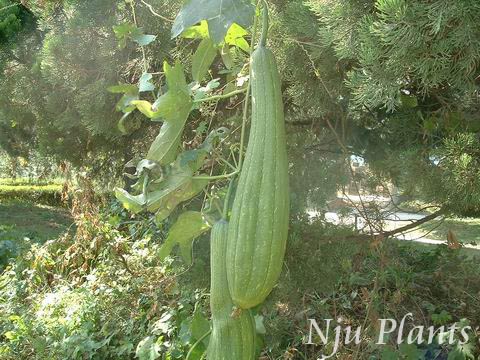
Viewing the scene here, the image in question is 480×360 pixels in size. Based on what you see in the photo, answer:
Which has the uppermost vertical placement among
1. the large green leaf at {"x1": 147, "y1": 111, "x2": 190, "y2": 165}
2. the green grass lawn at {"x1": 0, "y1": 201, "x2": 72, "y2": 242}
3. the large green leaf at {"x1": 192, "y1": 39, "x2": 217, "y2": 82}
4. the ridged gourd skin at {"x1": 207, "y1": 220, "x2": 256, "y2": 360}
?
the large green leaf at {"x1": 192, "y1": 39, "x2": 217, "y2": 82}

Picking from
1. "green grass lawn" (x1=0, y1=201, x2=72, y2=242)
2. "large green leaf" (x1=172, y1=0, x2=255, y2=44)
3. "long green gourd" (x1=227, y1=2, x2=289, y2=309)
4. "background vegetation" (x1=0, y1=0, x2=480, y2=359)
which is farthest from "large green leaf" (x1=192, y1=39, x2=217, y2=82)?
"green grass lawn" (x1=0, y1=201, x2=72, y2=242)

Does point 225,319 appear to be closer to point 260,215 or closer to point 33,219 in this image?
point 260,215

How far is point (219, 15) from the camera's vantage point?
0.88 m

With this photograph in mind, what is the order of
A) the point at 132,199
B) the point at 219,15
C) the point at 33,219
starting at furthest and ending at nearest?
the point at 33,219 < the point at 132,199 < the point at 219,15

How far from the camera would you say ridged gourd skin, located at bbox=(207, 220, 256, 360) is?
89cm

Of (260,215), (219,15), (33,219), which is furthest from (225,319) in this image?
(33,219)

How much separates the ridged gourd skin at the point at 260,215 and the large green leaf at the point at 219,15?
155mm

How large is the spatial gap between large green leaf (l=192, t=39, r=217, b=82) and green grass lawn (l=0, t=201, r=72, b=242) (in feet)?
19.3

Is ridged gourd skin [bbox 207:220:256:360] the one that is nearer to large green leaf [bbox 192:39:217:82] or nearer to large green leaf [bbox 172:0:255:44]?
large green leaf [bbox 172:0:255:44]

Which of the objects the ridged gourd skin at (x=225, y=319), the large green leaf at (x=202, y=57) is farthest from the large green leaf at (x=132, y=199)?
the large green leaf at (x=202, y=57)

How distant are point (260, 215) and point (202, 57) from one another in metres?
0.53

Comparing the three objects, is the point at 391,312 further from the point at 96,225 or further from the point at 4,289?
the point at 4,289

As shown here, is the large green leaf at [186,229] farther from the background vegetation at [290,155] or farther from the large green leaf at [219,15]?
the large green leaf at [219,15]

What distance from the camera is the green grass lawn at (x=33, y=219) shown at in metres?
7.79
